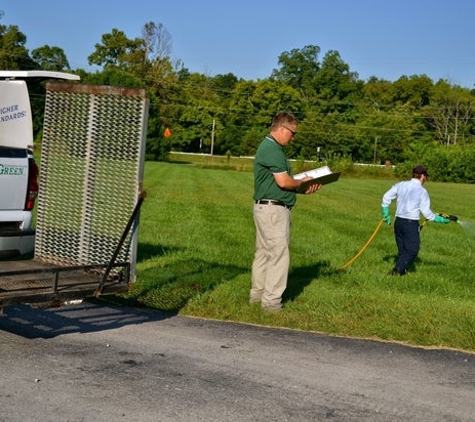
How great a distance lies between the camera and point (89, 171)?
24.7ft

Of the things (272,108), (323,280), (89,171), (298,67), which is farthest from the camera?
(298,67)

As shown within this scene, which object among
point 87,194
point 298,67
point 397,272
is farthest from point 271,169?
point 298,67

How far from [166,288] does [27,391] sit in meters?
4.22

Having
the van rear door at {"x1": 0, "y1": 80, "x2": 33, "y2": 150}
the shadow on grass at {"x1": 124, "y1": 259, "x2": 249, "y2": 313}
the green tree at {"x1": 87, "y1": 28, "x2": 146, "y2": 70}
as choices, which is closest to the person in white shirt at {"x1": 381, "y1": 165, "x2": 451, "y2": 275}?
the shadow on grass at {"x1": 124, "y1": 259, "x2": 249, "y2": 313}

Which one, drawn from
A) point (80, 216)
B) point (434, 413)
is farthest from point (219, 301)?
point (434, 413)

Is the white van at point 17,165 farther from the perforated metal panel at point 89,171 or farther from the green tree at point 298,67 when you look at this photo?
the green tree at point 298,67

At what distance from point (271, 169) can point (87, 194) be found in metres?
2.00

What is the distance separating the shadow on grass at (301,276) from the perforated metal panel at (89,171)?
2.66 meters

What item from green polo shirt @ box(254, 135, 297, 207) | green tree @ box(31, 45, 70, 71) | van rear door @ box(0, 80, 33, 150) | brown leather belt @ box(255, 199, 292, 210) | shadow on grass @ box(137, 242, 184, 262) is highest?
green tree @ box(31, 45, 70, 71)

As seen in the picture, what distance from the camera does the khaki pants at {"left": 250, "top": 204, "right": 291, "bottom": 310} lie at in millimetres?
8641

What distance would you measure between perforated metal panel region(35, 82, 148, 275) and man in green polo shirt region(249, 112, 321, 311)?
5.77ft

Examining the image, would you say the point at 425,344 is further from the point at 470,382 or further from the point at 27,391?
the point at 27,391

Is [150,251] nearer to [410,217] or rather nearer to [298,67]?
[410,217]

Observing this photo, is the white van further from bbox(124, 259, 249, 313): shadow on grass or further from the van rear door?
bbox(124, 259, 249, 313): shadow on grass
